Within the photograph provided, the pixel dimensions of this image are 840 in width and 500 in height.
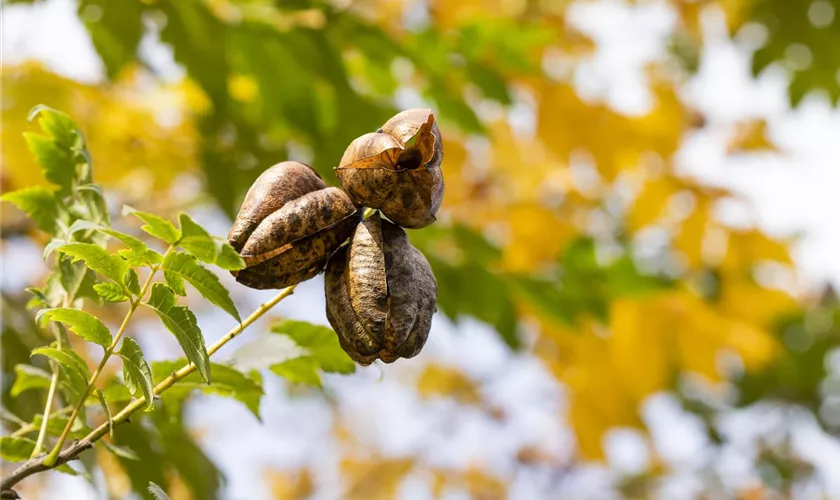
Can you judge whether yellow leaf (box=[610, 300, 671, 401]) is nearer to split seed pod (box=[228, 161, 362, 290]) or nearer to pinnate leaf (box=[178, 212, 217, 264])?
split seed pod (box=[228, 161, 362, 290])

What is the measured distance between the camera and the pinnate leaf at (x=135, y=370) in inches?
35.0

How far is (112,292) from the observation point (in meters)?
0.94

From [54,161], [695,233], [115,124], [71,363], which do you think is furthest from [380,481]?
[71,363]

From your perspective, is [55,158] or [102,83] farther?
[102,83]

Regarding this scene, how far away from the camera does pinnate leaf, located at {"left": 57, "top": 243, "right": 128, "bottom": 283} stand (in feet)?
2.92

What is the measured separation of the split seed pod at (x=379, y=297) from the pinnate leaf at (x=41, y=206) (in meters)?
0.46

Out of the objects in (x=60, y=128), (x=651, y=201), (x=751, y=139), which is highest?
(x=751, y=139)

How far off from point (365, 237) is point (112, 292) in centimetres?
30

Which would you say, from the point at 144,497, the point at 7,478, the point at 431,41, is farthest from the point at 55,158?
the point at 431,41

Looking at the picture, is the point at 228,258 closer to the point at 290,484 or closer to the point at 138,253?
the point at 138,253

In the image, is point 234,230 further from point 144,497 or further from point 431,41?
point 431,41

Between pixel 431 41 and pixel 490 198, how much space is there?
50.1 inches

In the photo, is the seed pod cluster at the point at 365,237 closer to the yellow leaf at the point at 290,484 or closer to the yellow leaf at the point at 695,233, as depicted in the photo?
the yellow leaf at the point at 695,233

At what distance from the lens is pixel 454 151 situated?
3.24m
